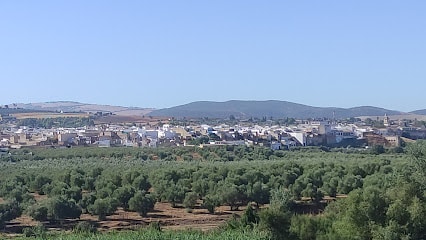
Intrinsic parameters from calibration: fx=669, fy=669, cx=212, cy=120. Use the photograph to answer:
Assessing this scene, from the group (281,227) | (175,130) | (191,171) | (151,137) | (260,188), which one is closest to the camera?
(281,227)

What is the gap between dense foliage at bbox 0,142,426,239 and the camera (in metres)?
20.0

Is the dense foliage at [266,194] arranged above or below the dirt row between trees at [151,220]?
above

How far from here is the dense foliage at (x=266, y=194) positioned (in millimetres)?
19984

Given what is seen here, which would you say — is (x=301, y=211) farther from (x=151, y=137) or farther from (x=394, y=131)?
(x=394, y=131)

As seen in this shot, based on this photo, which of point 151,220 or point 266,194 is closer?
point 151,220

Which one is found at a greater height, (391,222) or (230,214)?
(391,222)

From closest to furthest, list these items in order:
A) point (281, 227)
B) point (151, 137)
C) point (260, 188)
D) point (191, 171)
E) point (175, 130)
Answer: point (281, 227) → point (260, 188) → point (191, 171) → point (151, 137) → point (175, 130)

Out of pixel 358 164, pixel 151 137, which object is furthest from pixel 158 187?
pixel 151 137

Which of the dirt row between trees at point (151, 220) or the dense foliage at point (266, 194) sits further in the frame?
the dirt row between trees at point (151, 220)

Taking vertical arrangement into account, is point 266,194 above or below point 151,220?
above

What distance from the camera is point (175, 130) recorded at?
93812 millimetres

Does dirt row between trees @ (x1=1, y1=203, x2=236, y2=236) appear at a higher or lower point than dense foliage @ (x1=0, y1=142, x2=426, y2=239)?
lower

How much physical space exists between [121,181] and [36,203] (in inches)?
276

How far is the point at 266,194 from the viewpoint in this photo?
3516cm
